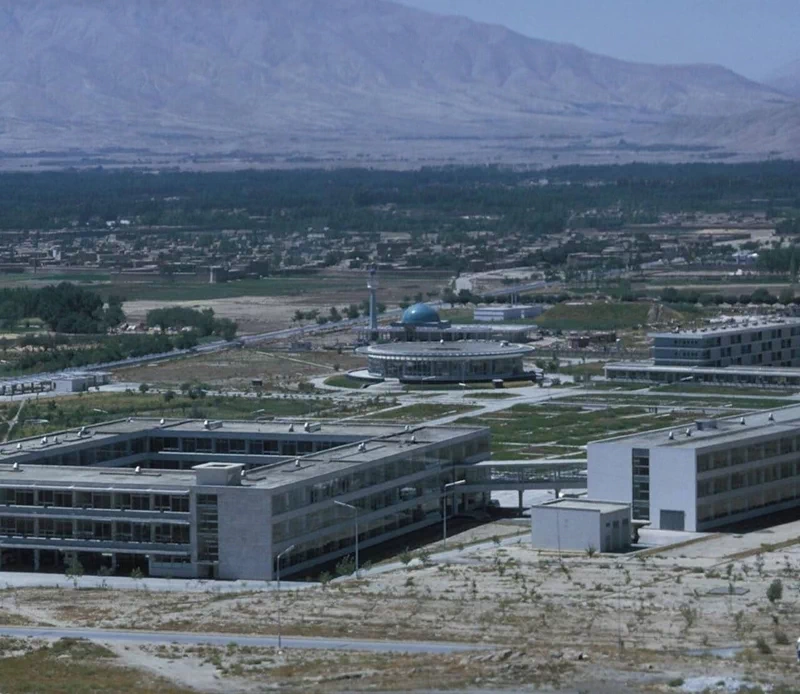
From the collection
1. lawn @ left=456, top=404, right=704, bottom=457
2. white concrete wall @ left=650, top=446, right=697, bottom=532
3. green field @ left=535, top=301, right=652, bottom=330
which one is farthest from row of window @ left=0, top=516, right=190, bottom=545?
green field @ left=535, top=301, right=652, bottom=330

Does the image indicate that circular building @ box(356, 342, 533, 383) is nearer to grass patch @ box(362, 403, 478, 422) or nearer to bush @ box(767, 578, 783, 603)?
grass patch @ box(362, 403, 478, 422)

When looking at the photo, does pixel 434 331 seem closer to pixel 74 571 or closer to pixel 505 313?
pixel 505 313

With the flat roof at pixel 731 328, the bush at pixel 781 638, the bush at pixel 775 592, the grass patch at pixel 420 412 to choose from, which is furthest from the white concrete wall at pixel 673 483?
the flat roof at pixel 731 328

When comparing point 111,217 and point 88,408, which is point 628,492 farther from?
point 111,217

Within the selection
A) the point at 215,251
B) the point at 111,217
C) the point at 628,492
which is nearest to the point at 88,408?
the point at 628,492

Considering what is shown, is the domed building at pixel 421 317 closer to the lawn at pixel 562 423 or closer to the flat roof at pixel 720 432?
the lawn at pixel 562 423

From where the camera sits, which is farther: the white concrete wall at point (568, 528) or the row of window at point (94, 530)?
the white concrete wall at point (568, 528)

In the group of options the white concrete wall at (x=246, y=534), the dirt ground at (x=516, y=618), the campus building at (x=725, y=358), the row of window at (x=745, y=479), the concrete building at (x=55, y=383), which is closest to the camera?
the dirt ground at (x=516, y=618)
